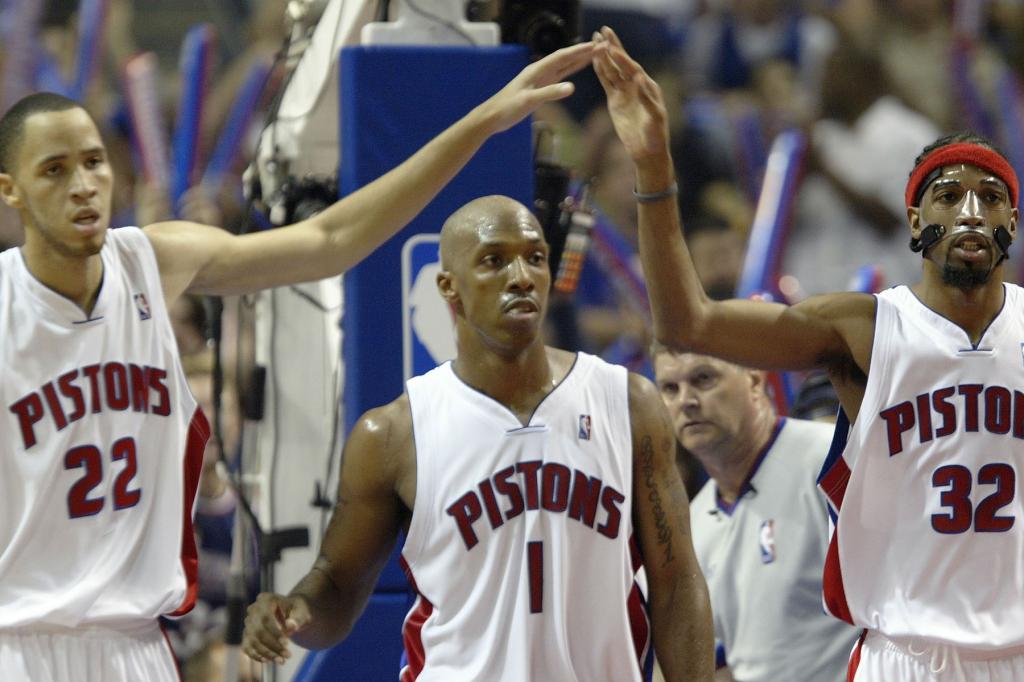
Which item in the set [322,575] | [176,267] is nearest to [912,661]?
[322,575]

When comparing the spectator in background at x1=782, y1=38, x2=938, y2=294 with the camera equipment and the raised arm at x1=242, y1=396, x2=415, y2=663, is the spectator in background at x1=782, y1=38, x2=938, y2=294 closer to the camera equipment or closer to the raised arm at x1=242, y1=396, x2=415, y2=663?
the camera equipment

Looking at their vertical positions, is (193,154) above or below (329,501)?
above

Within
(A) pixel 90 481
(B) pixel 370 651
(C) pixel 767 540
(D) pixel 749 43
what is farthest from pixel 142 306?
(D) pixel 749 43

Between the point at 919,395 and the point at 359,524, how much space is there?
1.44 m

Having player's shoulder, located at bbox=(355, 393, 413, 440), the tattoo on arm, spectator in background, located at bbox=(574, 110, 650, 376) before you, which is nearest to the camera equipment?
player's shoulder, located at bbox=(355, 393, 413, 440)

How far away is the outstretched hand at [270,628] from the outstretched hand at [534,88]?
136 centimetres

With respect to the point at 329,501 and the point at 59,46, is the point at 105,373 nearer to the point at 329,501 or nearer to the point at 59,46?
the point at 329,501

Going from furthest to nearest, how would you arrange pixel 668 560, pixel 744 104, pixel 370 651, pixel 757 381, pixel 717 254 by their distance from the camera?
pixel 744 104, pixel 717 254, pixel 757 381, pixel 370 651, pixel 668 560

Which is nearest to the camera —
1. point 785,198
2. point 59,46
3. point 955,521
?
point 955,521

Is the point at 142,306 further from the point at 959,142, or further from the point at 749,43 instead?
the point at 749,43

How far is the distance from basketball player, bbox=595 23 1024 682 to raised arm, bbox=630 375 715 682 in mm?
279

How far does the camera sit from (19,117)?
3957 mm

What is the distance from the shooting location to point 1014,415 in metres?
4.14

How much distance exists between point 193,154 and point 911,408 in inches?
175
